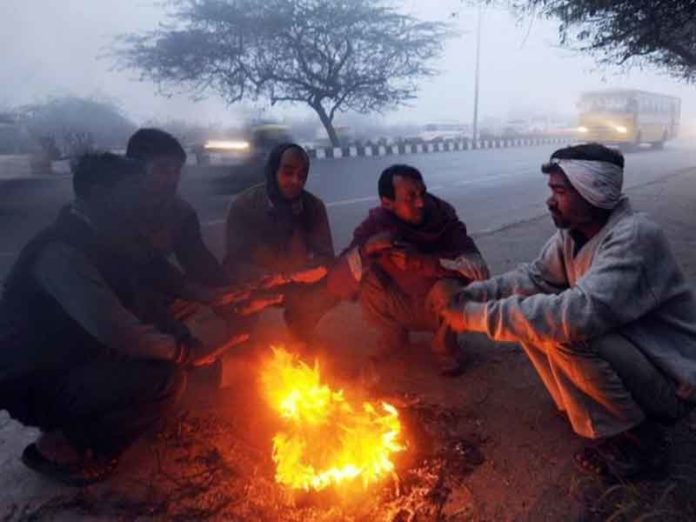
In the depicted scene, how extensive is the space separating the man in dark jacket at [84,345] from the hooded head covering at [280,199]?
1.43 meters

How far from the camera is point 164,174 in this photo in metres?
4.11

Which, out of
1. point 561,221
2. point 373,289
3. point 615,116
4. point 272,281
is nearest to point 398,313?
point 373,289

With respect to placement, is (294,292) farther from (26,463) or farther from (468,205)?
(468,205)

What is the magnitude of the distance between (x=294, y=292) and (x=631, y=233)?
2434 mm

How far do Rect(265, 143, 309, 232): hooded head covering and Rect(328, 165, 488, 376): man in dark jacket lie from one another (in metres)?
0.62

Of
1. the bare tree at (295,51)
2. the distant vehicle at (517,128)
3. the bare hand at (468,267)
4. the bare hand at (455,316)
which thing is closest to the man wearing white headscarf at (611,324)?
the bare hand at (455,316)

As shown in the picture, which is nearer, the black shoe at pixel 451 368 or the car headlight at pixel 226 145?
the black shoe at pixel 451 368

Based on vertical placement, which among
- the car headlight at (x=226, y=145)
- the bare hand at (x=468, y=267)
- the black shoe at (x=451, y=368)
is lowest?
the black shoe at (x=451, y=368)

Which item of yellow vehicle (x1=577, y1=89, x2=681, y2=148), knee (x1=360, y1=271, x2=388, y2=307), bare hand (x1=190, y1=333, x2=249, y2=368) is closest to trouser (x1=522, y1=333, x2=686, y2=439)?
knee (x1=360, y1=271, x2=388, y2=307)

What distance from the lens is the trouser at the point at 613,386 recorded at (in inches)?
99.5

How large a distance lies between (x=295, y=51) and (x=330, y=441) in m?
23.5

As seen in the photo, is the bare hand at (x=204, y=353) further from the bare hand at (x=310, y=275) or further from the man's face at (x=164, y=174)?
the man's face at (x=164, y=174)

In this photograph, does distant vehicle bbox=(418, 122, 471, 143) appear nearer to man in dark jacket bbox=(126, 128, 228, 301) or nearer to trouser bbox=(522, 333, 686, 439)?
man in dark jacket bbox=(126, 128, 228, 301)

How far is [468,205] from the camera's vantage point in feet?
39.6
